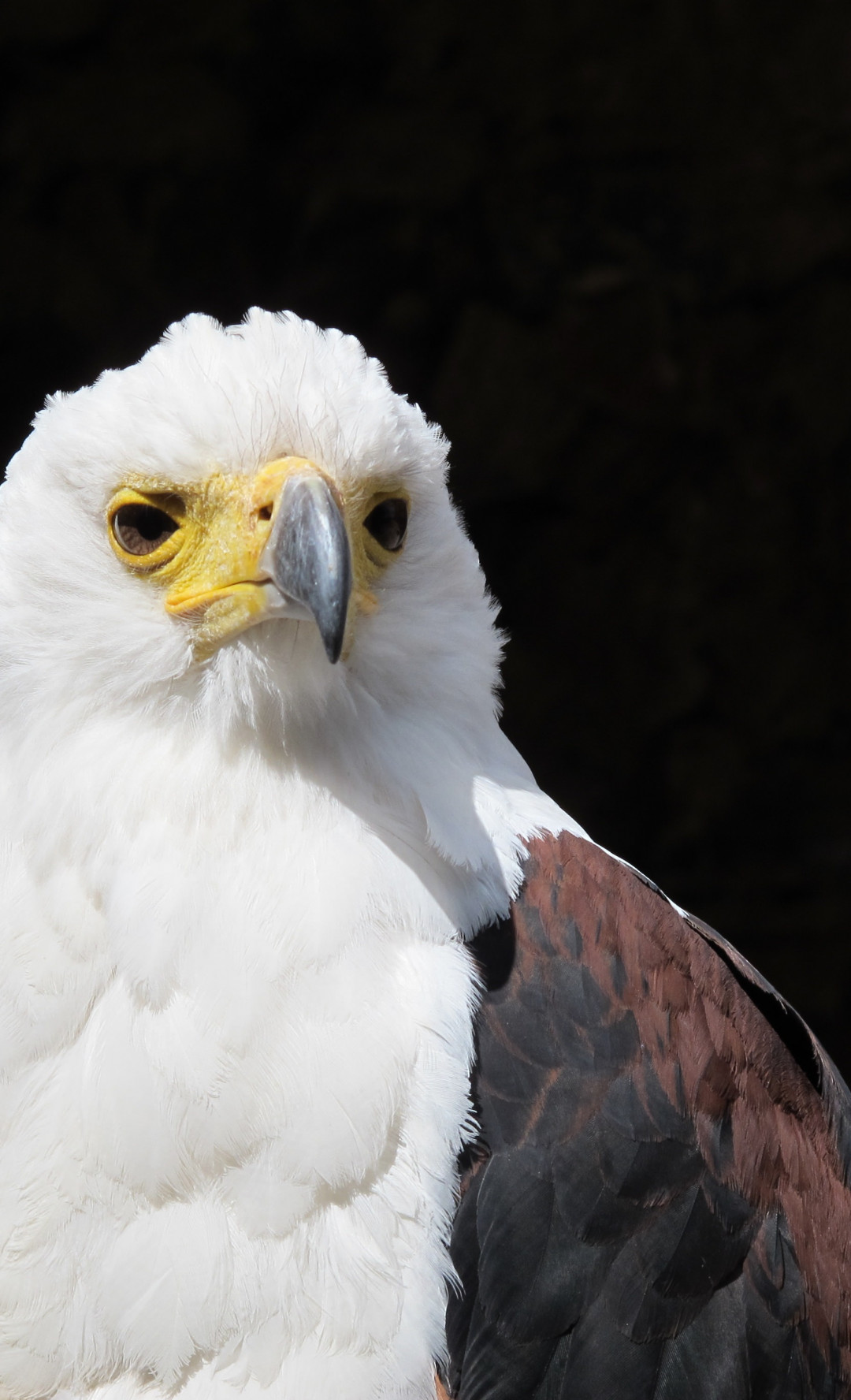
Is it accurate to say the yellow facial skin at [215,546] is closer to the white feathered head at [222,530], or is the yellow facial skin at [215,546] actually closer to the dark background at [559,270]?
the white feathered head at [222,530]

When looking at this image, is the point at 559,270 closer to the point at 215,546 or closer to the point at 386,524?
the point at 386,524

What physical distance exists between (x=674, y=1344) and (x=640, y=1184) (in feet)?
0.70

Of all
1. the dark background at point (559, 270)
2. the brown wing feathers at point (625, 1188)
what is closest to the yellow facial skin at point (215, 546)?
the brown wing feathers at point (625, 1188)

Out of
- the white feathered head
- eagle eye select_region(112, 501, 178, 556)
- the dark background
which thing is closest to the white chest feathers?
the white feathered head

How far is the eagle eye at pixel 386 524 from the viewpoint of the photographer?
183 cm

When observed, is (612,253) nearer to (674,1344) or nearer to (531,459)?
(531,459)

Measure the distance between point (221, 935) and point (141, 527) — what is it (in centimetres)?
52

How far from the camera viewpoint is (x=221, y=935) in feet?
5.51

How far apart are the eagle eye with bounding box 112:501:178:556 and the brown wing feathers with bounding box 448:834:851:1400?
67cm

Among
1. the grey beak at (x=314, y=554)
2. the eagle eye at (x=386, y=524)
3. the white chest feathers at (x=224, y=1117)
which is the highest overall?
the eagle eye at (x=386, y=524)

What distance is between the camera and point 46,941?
172 cm

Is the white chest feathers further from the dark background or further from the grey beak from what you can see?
the dark background

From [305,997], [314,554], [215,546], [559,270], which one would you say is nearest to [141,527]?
[215,546]

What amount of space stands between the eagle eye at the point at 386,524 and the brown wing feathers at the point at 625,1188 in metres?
0.47
